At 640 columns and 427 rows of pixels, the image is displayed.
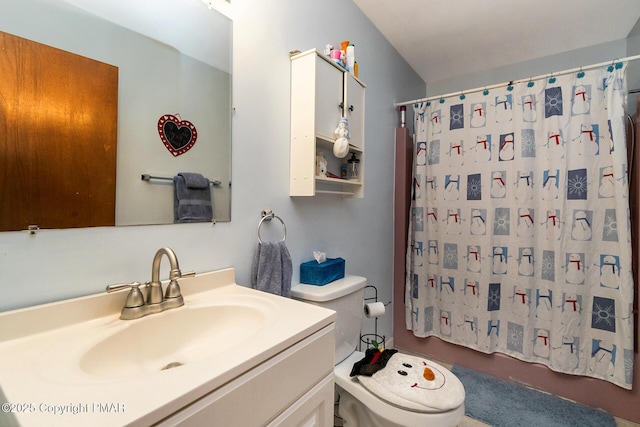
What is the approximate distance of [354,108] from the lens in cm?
151

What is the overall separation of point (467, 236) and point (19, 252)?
2.17 meters

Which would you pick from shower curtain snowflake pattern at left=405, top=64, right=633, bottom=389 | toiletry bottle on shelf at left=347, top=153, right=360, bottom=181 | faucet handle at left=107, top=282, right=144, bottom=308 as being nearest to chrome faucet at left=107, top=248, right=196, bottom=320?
faucet handle at left=107, top=282, right=144, bottom=308

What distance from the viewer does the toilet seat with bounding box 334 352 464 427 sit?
977 millimetres

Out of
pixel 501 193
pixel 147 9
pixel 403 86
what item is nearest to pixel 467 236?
pixel 501 193

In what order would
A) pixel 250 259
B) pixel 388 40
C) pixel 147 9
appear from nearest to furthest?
pixel 147 9 < pixel 250 259 < pixel 388 40

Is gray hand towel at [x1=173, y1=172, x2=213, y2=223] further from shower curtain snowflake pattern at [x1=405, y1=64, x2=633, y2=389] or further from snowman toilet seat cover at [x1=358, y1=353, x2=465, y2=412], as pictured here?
shower curtain snowflake pattern at [x1=405, y1=64, x2=633, y2=389]

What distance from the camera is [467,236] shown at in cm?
199

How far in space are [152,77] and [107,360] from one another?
0.78 m

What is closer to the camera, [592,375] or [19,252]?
[19,252]

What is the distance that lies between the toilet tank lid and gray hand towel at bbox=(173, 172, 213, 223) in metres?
0.49

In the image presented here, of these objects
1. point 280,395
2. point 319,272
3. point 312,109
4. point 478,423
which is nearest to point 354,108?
point 312,109

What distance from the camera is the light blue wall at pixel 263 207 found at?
696 mm

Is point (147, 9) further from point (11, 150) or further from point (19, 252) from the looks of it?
point (19, 252)

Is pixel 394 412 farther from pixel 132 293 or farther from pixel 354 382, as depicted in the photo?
pixel 132 293
